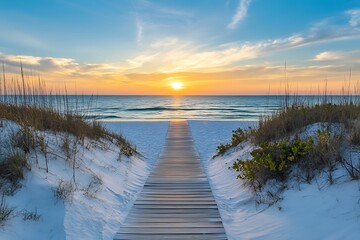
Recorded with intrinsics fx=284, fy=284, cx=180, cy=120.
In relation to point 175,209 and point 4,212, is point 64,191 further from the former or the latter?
point 175,209

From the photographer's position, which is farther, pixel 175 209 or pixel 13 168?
pixel 175 209

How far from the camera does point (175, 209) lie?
423 cm

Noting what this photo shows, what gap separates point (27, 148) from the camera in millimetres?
4414

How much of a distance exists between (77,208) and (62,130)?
279 cm

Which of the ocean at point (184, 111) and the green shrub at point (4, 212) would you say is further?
the ocean at point (184, 111)

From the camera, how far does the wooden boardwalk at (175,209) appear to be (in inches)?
139

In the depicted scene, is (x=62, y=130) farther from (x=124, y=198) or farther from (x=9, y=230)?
(x=9, y=230)

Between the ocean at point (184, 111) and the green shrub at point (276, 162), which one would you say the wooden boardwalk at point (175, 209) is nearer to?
the green shrub at point (276, 162)

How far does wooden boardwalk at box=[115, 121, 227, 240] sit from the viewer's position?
11.6 feet

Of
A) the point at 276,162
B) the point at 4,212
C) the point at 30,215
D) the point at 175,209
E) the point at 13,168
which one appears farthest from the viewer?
the point at 276,162

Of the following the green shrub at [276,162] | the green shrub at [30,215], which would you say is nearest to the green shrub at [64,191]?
the green shrub at [30,215]

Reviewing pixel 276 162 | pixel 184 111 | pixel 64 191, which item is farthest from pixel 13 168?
pixel 184 111

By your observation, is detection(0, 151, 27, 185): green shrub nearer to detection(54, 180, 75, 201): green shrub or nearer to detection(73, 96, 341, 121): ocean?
detection(54, 180, 75, 201): green shrub

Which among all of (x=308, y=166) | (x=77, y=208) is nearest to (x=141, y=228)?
(x=77, y=208)
